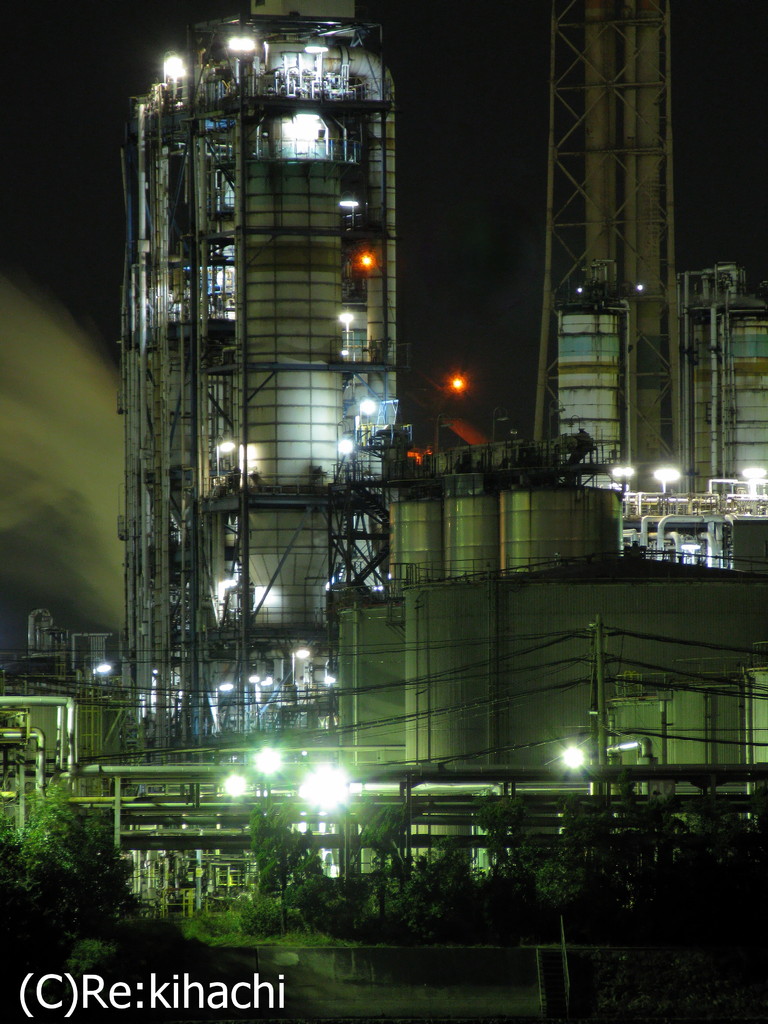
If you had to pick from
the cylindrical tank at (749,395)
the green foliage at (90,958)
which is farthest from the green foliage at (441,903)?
the cylindrical tank at (749,395)

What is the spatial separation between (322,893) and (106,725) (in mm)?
21307

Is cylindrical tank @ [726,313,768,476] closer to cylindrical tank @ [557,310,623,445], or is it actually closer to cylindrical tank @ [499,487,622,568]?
cylindrical tank @ [557,310,623,445]

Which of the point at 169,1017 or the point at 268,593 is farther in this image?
the point at 268,593

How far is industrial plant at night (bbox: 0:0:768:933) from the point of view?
42938mm

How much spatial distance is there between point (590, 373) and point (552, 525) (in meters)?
16.5

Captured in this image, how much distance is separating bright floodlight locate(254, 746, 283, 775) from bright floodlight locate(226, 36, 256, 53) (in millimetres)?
29111

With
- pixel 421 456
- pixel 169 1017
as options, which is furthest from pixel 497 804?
pixel 421 456

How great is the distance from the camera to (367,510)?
61.0 meters

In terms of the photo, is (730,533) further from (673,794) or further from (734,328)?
(673,794)

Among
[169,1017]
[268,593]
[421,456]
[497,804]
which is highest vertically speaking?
[421,456]

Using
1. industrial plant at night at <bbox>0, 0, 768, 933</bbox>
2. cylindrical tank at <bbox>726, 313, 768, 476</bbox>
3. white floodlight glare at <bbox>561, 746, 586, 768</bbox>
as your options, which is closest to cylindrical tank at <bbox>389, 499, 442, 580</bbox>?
industrial plant at night at <bbox>0, 0, 768, 933</bbox>

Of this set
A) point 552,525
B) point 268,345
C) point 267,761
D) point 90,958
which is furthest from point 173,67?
point 90,958

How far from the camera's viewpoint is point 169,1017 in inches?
1347

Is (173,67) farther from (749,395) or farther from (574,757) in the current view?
(574,757)
